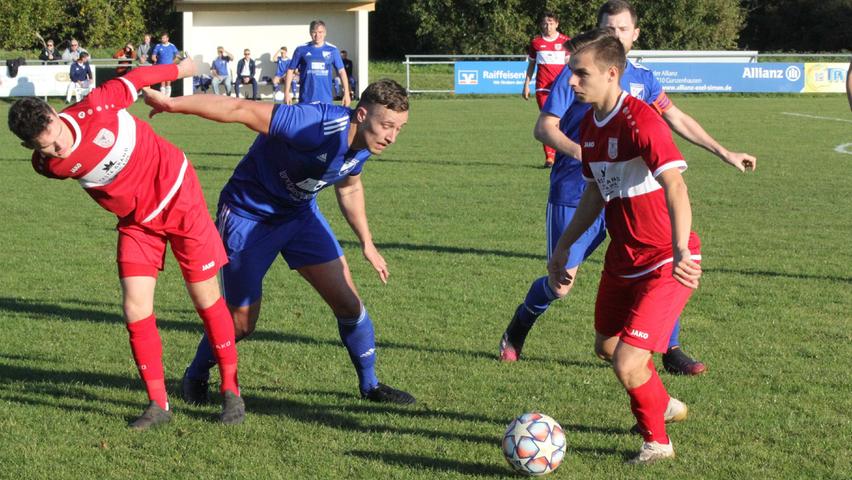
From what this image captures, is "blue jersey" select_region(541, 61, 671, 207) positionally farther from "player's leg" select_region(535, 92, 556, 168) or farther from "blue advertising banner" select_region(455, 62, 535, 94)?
"blue advertising banner" select_region(455, 62, 535, 94)

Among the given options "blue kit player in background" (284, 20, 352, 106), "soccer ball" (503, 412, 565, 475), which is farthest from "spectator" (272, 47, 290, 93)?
"soccer ball" (503, 412, 565, 475)

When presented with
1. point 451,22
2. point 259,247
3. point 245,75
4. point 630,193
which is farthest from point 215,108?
point 451,22

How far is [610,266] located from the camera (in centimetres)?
471

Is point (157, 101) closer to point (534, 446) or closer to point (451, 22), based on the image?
point (534, 446)

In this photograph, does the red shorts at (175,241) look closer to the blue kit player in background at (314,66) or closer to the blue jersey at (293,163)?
the blue jersey at (293,163)

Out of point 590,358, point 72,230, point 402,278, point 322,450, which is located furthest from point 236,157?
point 322,450

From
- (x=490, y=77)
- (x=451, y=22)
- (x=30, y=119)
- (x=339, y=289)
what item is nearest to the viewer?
(x=30, y=119)

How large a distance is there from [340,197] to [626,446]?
1890 millimetres

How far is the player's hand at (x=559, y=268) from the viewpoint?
200 inches

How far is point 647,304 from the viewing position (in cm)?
447

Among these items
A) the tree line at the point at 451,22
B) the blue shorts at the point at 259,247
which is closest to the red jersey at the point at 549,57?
the blue shorts at the point at 259,247

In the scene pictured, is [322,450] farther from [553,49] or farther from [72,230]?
[553,49]

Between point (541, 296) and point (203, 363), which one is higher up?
point (541, 296)

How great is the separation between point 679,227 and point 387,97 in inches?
55.5
